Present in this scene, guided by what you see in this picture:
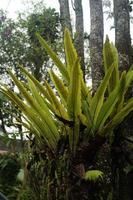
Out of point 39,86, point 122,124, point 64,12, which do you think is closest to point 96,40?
point 122,124

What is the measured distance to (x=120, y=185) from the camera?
177 inches

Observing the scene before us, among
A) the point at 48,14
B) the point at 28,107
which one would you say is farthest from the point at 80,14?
the point at 28,107

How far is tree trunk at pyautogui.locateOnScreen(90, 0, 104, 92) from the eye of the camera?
18.1ft

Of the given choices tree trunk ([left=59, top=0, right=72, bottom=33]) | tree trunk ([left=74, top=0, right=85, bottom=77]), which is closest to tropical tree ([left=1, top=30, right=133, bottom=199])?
tree trunk ([left=74, top=0, right=85, bottom=77])

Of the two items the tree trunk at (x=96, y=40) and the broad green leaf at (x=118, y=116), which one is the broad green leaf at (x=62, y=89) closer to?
the broad green leaf at (x=118, y=116)

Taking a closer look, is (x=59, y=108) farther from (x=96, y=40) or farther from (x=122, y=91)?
(x=96, y=40)

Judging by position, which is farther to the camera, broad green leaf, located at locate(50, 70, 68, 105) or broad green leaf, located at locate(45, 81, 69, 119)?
broad green leaf, located at locate(50, 70, 68, 105)

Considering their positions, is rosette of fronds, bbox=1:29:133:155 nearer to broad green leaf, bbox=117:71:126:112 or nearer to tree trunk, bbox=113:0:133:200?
broad green leaf, bbox=117:71:126:112

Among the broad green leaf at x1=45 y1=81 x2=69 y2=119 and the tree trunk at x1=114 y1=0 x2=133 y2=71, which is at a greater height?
the tree trunk at x1=114 y1=0 x2=133 y2=71

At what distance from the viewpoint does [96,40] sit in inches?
249

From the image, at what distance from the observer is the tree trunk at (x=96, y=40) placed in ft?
18.1

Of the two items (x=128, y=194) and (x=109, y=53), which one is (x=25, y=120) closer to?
(x=109, y=53)

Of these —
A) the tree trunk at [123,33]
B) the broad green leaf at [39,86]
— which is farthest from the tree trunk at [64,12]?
the broad green leaf at [39,86]

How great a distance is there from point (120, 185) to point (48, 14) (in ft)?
17.0
